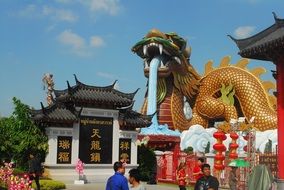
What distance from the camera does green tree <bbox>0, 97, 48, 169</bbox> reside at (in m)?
19.8

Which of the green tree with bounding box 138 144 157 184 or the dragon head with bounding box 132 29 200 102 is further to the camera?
the dragon head with bounding box 132 29 200 102

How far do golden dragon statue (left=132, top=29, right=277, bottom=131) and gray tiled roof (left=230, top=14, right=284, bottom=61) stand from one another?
20.4m

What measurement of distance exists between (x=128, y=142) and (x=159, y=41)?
15503mm

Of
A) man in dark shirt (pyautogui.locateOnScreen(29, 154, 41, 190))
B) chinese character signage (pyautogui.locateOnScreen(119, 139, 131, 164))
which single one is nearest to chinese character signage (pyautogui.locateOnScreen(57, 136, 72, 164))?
chinese character signage (pyautogui.locateOnScreen(119, 139, 131, 164))

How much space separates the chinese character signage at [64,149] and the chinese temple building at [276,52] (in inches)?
343

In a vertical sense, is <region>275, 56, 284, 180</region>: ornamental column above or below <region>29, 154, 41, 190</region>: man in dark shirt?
above

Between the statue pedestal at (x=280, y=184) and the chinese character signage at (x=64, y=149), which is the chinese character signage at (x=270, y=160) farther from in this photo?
the chinese character signage at (x=64, y=149)

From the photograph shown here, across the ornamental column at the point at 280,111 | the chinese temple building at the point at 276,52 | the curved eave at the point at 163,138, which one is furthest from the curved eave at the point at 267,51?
the curved eave at the point at 163,138

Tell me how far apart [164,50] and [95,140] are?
17.1 m

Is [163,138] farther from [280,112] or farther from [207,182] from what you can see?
[207,182]

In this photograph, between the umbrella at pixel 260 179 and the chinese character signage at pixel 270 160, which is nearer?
the umbrella at pixel 260 179

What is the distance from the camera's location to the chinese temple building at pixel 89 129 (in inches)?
786

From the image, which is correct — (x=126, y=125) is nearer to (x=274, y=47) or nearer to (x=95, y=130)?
(x=95, y=130)

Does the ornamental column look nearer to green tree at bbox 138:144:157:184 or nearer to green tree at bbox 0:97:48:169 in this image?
green tree at bbox 138:144:157:184
